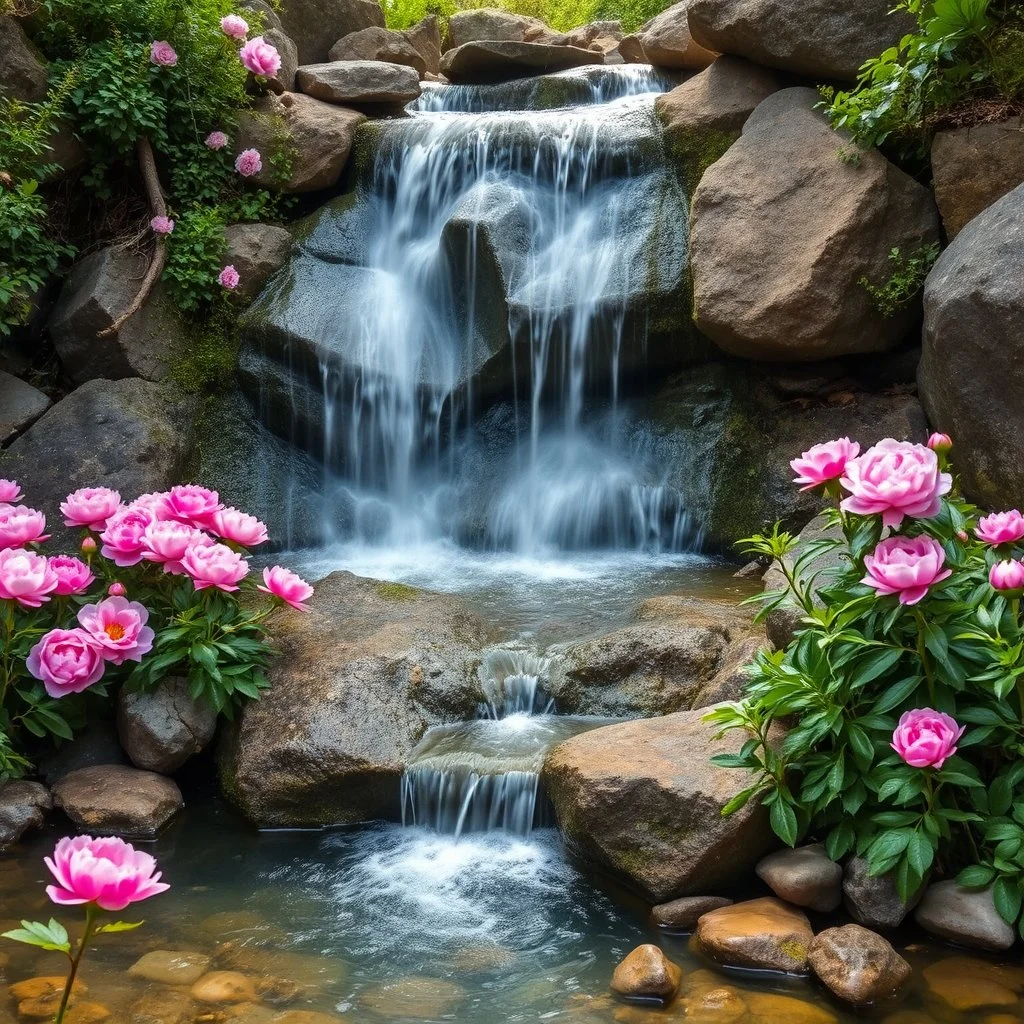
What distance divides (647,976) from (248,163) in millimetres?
Result: 6094

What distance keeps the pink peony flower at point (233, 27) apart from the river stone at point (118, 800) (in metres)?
5.34

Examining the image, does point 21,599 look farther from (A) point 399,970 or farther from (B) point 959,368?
(B) point 959,368

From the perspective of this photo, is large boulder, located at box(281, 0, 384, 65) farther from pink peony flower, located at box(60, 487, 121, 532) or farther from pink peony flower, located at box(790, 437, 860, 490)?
pink peony flower, located at box(790, 437, 860, 490)

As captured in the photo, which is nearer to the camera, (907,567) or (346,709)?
(907,567)

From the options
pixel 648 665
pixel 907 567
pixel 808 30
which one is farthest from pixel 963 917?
pixel 808 30

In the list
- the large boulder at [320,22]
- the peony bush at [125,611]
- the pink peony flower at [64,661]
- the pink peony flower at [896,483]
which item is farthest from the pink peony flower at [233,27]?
the pink peony flower at [896,483]

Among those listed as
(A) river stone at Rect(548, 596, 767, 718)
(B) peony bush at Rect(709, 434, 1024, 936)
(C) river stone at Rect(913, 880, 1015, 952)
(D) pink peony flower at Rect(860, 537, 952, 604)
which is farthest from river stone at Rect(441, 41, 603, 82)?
(C) river stone at Rect(913, 880, 1015, 952)

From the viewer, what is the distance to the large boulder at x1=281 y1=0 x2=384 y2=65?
9.21 meters

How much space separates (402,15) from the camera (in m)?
12.9

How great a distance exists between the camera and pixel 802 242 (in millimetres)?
5816

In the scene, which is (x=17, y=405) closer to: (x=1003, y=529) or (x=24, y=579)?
(x=24, y=579)

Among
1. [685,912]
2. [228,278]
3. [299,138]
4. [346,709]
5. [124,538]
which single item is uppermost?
[299,138]

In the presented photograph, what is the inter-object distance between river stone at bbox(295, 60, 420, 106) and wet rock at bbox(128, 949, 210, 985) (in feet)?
22.5

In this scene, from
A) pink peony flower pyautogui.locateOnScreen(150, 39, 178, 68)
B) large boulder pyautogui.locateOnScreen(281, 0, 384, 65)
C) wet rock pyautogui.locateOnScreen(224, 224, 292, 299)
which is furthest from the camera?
large boulder pyautogui.locateOnScreen(281, 0, 384, 65)
